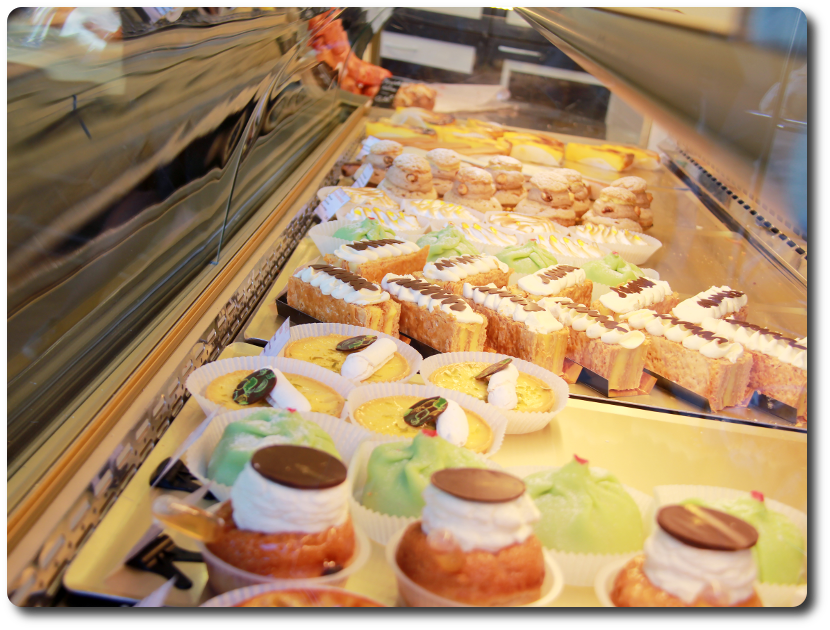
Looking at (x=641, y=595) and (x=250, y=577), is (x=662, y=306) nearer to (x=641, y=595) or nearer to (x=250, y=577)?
(x=641, y=595)

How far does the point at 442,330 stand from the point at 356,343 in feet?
1.06

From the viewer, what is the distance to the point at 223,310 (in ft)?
6.42

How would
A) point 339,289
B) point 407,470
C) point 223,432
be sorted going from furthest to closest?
point 339,289 < point 223,432 < point 407,470

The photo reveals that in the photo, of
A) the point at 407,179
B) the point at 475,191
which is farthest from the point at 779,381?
the point at 407,179

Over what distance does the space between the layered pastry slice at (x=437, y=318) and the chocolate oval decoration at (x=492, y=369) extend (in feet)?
0.66

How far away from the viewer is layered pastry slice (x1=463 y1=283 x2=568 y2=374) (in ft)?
7.03

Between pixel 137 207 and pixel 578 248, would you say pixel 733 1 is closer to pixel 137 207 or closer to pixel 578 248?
pixel 137 207

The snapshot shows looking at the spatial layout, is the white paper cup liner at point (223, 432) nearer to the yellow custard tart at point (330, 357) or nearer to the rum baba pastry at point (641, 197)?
the yellow custard tart at point (330, 357)

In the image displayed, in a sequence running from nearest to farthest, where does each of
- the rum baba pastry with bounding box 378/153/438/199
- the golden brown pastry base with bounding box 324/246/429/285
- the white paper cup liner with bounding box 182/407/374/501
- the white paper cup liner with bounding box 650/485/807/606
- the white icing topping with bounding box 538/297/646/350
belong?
the white paper cup liner with bounding box 650/485/807/606, the white paper cup liner with bounding box 182/407/374/501, the white icing topping with bounding box 538/297/646/350, the golden brown pastry base with bounding box 324/246/429/285, the rum baba pastry with bounding box 378/153/438/199

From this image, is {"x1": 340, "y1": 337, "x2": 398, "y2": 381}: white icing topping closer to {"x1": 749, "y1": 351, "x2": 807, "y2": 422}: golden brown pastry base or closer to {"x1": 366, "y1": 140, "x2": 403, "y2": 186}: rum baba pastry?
{"x1": 749, "y1": 351, "x2": 807, "y2": 422}: golden brown pastry base

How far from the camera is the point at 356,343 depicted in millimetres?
2027

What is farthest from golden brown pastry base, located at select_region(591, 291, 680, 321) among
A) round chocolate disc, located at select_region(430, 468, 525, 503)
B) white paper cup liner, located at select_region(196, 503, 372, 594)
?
white paper cup liner, located at select_region(196, 503, 372, 594)

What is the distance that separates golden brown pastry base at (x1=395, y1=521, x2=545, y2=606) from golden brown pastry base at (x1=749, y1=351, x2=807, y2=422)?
0.96 meters
